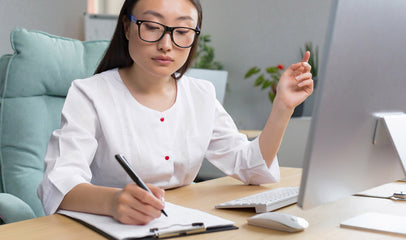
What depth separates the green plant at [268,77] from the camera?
379 cm

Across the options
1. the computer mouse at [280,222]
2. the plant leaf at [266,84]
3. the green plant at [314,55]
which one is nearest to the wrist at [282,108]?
the computer mouse at [280,222]

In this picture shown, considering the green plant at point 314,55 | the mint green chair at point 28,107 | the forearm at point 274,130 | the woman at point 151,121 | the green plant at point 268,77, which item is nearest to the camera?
the woman at point 151,121

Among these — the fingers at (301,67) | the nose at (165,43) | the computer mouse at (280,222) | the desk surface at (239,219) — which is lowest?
the desk surface at (239,219)

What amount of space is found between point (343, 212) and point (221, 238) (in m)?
0.31

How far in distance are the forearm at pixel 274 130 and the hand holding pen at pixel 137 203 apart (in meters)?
0.44

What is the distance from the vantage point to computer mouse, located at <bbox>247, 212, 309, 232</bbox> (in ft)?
2.65

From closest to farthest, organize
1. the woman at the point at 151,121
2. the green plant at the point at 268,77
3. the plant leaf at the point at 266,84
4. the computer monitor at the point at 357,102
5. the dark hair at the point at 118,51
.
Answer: the computer monitor at the point at 357,102
the woman at the point at 151,121
the dark hair at the point at 118,51
the green plant at the point at 268,77
the plant leaf at the point at 266,84

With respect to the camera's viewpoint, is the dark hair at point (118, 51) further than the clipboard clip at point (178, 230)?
Yes

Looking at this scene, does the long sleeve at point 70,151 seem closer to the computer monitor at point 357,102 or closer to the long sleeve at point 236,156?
the long sleeve at point 236,156

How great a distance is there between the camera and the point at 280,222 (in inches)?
31.9

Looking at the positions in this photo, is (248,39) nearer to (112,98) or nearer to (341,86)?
(112,98)

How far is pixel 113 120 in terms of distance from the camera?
1.17 meters

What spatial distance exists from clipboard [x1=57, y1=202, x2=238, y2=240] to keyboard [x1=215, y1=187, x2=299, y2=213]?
9 cm

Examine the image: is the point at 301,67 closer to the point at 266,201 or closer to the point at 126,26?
the point at 266,201
